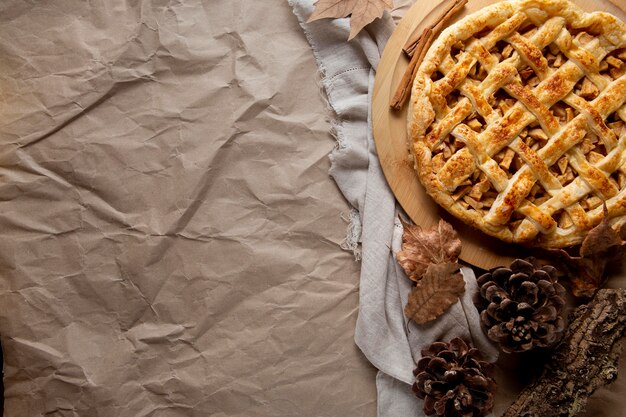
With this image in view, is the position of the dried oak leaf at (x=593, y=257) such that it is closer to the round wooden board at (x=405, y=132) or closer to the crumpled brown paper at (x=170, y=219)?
the round wooden board at (x=405, y=132)

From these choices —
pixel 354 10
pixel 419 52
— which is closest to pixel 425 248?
pixel 419 52

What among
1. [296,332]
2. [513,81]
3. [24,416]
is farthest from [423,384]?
[24,416]

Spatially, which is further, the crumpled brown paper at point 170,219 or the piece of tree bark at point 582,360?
the crumpled brown paper at point 170,219

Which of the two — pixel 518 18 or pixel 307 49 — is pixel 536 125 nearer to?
pixel 518 18

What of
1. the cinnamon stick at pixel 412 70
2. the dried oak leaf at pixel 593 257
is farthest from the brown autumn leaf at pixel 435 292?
the cinnamon stick at pixel 412 70

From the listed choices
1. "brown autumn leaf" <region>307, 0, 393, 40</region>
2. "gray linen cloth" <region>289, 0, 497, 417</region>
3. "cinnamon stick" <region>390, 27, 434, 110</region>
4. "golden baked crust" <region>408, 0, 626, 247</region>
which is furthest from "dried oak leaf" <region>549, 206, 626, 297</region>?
"brown autumn leaf" <region>307, 0, 393, 40</region>

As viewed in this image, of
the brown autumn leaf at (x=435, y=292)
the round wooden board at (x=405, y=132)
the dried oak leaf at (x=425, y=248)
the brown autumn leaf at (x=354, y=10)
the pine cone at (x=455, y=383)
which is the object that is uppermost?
the brown autumn leaf at (x=354, y=10)

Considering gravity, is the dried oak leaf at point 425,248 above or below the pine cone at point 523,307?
above

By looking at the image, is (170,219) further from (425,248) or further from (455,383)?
(455,383)
